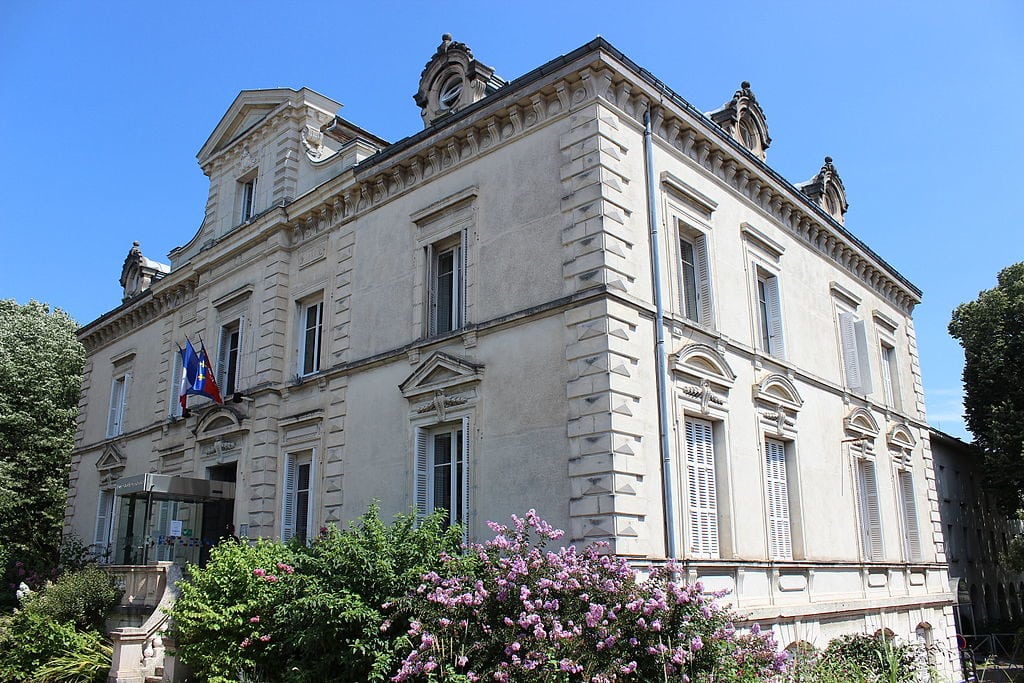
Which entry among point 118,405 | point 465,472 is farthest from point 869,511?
point 118,405

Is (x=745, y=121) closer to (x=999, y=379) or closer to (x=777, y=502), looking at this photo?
(x=777, y=502)

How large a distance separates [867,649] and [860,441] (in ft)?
19.5

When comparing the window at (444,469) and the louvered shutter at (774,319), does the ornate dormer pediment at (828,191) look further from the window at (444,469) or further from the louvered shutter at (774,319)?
the window at (444,469)

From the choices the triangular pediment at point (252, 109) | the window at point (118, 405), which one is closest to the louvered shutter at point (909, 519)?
the triangular pediment at point (252, 109)

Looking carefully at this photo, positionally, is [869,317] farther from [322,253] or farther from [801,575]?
[322,253]

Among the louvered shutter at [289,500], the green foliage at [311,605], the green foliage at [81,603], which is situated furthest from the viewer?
the louvered shutter at [289,500]

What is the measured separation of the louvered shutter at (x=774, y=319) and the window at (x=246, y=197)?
1318 cm

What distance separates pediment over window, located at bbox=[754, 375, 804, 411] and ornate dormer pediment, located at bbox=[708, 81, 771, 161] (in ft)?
16.2

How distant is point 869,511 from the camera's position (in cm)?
1844

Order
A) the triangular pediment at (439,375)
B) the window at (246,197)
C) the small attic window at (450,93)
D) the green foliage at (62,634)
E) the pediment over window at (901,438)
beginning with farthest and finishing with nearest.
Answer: the window at (246,197) → the pediment over window at (901,438) → the small attic window at (450,93) → the green foliage at (62,634) → the triangular pediment at (439,375)

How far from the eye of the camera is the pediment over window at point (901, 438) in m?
20.1

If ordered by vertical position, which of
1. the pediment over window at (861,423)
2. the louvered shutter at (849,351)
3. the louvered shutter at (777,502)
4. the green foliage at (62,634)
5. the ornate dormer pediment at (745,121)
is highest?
the ornate dormer pediment at (745,121)

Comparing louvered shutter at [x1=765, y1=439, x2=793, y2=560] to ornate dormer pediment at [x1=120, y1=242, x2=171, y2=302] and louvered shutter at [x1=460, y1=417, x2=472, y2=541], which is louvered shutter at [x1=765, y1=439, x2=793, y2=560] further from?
ornate dormer pediment at [x1=120, y1=242, x2=171, y2=302]

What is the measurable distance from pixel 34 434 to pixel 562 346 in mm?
26077
